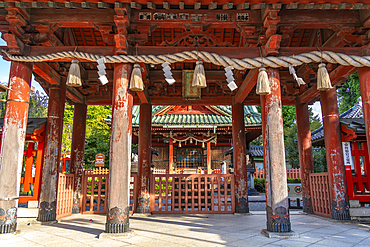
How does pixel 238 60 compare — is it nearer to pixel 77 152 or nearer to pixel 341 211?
pixel 341 211

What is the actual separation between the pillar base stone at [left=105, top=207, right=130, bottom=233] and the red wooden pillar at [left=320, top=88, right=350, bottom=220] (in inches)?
214

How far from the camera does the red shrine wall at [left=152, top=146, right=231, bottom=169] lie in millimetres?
16641

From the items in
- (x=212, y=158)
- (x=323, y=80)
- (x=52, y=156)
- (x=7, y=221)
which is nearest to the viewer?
(x=7, y=221)

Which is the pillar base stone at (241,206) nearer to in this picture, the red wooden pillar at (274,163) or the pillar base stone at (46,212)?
the red wooden pillar at (274,163)

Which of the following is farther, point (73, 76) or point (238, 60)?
point (238, 60)

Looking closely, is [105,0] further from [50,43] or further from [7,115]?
[7,115]

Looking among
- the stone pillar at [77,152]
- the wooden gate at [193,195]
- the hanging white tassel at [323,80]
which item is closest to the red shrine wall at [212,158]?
the wooden gate at [193,195]

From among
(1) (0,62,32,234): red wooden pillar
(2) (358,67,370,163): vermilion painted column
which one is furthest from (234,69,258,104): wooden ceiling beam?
(1) (0,62,32,234): red wooden pillar

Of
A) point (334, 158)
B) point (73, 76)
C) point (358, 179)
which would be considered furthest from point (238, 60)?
point (358, 179)

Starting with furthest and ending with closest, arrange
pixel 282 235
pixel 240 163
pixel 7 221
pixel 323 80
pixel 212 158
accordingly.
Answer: pixel 212 158 < pixel 240 163 < pixel 323 80 < pixel 7 221 < pixel 282 235

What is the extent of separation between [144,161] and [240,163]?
3259 millimetres

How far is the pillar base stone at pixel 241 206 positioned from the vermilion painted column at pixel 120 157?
14.3 ft

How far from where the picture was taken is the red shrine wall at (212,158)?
16.6 m

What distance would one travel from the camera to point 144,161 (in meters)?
8.66
